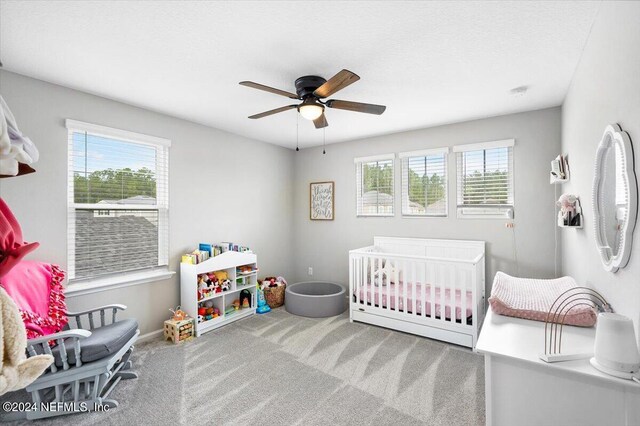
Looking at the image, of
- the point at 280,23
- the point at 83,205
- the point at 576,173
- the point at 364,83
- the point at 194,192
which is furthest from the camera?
the point at 194,192

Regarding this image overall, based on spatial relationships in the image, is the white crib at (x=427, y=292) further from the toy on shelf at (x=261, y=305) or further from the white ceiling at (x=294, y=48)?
the white ceiling at (x=294, y=48)

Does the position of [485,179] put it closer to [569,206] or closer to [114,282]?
[569,206]

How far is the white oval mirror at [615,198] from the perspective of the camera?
1.18m

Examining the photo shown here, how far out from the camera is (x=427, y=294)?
3.26 metres

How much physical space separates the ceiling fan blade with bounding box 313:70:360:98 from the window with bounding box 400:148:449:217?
216 centimetres

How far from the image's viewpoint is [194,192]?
3502mm

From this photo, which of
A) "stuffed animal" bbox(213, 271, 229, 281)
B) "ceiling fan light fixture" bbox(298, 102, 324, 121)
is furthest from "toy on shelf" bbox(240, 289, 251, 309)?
"ceiling fan light fixture" bbox(298, 102, 324, 121)

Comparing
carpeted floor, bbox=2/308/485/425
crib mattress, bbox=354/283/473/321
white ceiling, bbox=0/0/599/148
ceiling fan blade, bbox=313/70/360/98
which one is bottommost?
carpeted floor, bbox=2/308/485/425

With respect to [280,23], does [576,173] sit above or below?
below

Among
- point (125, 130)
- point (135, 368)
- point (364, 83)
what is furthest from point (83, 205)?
point (364, 83)

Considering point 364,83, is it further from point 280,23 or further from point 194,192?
point 194,192

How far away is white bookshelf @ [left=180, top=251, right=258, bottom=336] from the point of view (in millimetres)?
3176

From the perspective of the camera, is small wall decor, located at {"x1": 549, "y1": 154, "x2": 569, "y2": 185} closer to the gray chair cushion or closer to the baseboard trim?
the gray chair cushion

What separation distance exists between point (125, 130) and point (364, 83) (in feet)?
7.84
